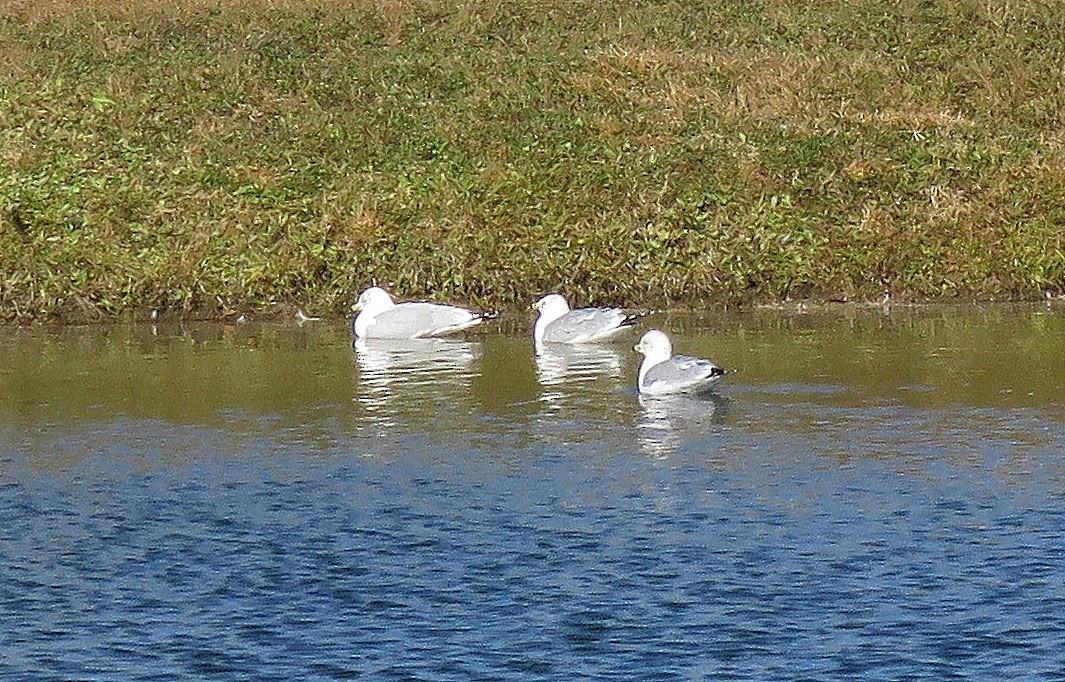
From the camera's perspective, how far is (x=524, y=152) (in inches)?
990

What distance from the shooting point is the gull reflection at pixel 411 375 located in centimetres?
1498

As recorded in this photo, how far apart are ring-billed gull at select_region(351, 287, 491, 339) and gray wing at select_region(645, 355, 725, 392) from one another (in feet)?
14.2

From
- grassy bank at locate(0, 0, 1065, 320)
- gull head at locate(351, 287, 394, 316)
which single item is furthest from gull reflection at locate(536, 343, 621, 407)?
grassy bank at locate(0, 0, 1065, 320)

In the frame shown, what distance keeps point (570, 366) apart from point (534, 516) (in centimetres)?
587

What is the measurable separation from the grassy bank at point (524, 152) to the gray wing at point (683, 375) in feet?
21.1

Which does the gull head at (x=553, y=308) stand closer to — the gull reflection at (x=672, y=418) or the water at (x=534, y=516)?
the water at (x=534, y=516)

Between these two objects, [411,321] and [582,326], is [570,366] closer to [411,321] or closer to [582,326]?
[582,326]

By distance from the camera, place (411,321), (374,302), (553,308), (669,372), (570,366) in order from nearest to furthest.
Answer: (669,372) < (570,366) < (553,308) < (411,321) < (374,302)

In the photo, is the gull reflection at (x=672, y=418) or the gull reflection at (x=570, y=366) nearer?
the gull reflection at (x=672, y=418)

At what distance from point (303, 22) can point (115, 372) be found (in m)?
14.1

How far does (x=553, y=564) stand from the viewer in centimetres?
1002

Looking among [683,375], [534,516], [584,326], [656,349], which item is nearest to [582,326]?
[584,326]

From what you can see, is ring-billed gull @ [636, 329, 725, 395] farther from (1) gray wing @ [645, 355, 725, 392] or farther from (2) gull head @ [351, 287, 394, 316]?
(2) gull head @ [351, 287, 394, 316]

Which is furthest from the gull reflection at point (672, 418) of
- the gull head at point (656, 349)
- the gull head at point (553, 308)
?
the gull head at point (553, 308)
